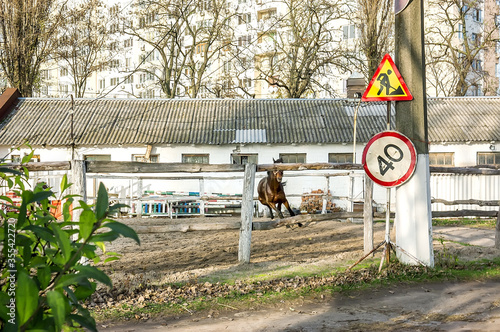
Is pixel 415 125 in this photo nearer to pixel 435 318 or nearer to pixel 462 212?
pixel 435 318

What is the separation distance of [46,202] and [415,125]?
19.5ft

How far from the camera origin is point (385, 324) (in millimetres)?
5051

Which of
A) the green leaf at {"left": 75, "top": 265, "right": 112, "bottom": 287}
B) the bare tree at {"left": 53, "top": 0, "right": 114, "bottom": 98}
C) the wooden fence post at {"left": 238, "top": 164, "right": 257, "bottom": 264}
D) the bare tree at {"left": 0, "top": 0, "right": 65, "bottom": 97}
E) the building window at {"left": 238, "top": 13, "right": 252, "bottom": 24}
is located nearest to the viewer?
the green leaf at {"left": 75, "top": 265, "right": 112, "bottom": 287}

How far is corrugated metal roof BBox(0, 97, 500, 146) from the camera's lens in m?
24.3

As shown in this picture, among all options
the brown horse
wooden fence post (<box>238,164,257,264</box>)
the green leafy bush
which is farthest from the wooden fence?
the green leafy bush

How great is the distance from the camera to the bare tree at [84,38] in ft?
124

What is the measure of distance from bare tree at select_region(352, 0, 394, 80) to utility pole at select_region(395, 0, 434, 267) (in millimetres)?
23614

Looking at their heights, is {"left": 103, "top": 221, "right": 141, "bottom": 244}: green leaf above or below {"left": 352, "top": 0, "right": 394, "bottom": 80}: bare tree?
below

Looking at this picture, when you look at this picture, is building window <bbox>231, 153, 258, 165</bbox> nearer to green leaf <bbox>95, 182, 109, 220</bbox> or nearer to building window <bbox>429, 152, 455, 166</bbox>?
building window <bbox>429, 152, 455, 166</bbox>

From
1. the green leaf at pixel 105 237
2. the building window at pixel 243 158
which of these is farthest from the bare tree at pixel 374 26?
the green leaf at pixel 105 237

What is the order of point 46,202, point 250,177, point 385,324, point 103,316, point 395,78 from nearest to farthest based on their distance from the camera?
point 46,202
point 385,324
point 103,316
point 395,78
point 250,177

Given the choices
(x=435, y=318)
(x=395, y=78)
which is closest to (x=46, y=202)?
(x=435, y=318)

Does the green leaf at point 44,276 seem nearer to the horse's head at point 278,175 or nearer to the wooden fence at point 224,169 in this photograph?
the wooden fence at point 224,169

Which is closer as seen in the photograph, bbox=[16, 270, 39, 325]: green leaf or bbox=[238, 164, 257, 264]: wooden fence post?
bbox=[16, 270, 39, 325]: green leaf
